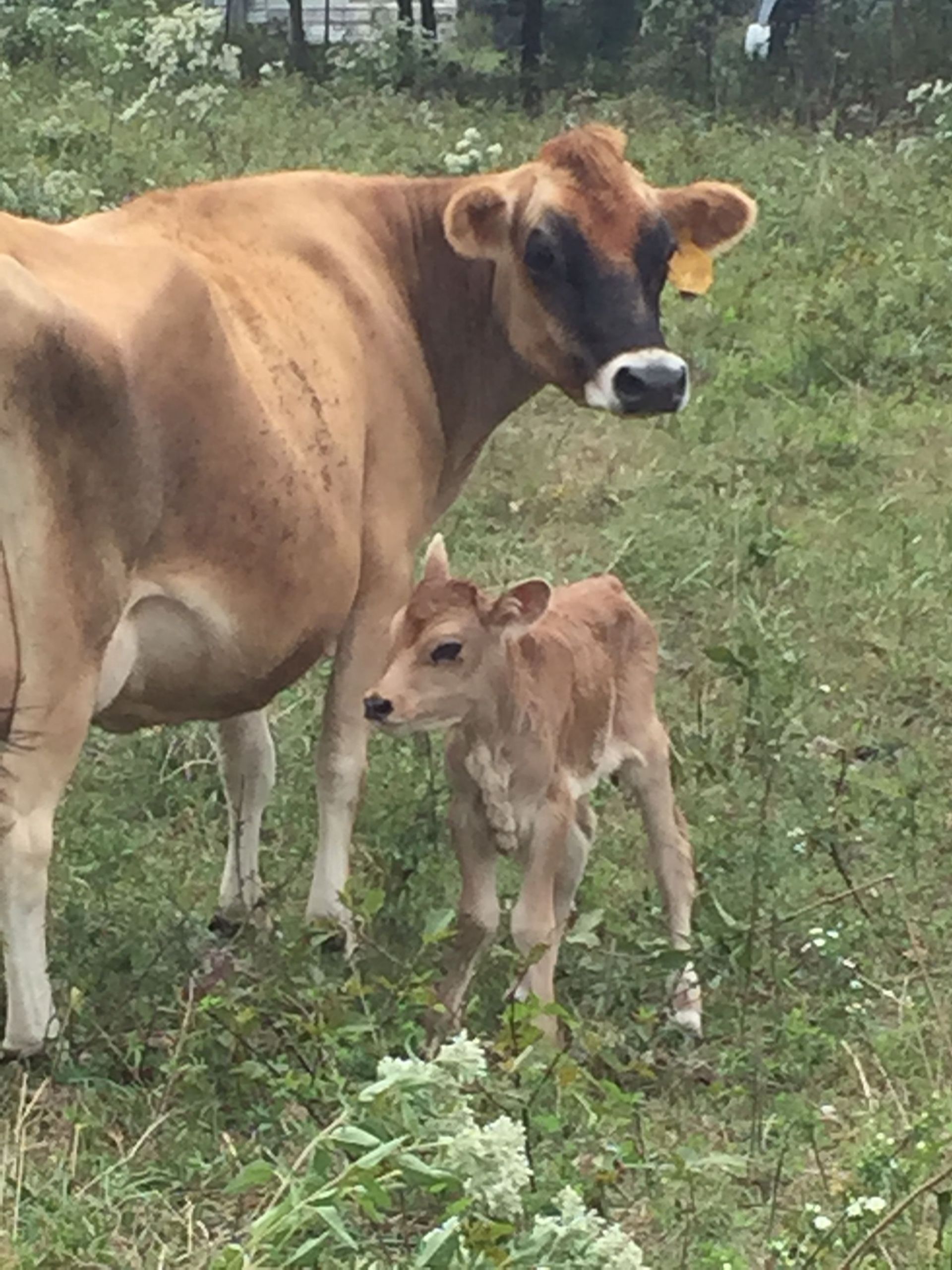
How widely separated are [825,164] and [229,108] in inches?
178

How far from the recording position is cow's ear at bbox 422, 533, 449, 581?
4965 millimetres

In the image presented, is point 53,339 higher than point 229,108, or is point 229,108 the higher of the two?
point 53,339

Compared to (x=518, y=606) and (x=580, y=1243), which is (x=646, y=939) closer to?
(x=518, y=606)

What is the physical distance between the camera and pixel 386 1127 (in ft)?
10.7

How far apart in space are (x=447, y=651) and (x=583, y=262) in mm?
1342

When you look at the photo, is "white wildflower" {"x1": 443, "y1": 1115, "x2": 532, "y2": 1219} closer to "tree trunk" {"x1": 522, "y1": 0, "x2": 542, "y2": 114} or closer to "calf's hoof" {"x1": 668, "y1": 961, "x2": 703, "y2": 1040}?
"calf's hoof" {"x1": 668, "y1": 961, "x2": 703, "y2": 1040}

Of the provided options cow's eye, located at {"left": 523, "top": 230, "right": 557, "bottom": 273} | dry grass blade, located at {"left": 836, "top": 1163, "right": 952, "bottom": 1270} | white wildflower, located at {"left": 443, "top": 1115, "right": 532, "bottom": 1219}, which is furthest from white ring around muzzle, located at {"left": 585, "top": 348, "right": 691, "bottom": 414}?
white wildflower, located at {"left": 443, "top": 1115, "right": 532, "bottom": 1219}

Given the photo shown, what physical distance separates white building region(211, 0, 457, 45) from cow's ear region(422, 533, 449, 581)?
762 inches

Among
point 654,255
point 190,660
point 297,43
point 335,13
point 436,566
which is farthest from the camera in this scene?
point 335,13

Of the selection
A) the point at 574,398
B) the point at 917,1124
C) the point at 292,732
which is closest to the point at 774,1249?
the point at 917,1124

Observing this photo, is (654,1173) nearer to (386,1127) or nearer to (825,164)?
(386,1127)

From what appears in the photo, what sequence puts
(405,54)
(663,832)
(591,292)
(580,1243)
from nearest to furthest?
(580,1243)
(663,832)
(591,292)
(405,54)

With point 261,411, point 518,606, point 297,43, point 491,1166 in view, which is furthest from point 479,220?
point 297,43

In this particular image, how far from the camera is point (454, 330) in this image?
19.8 feet
